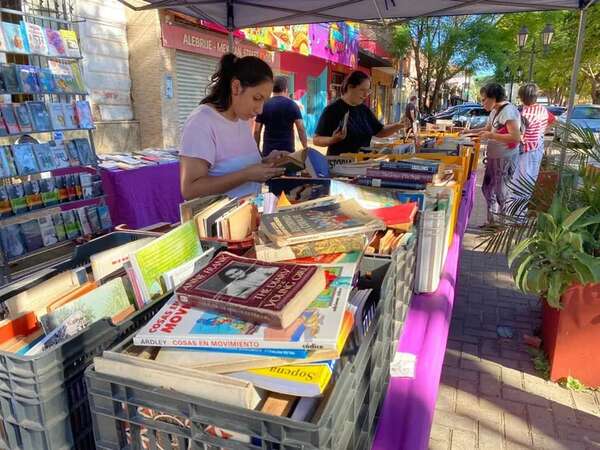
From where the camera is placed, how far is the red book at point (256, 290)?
86 centimetres

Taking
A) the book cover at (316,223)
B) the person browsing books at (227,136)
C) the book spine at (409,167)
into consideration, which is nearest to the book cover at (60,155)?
the person browsing books at (227,136)

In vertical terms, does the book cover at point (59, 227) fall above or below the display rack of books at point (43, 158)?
below

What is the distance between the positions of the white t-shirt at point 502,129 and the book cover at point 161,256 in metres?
4.95

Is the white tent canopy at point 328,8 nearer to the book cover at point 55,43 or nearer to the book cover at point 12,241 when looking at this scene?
the book cover at point 55,43

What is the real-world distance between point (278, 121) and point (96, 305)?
4.77 meters

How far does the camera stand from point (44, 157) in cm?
457

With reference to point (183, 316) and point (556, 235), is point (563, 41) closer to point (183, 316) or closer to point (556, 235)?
point (556, 235)

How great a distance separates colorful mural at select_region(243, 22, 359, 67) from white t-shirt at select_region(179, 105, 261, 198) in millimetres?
8081

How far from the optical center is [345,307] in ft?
3.05

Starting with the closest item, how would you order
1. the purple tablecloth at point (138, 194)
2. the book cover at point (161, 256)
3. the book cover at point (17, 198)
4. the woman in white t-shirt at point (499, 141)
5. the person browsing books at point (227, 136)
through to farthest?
the book cover at point (161, 256) < the person browsing books at point (227, 136) < the book cover at point (17, 198) < the purple tablecloth at point (138, 194) < the woman in white t-shirt at point (499, 141)

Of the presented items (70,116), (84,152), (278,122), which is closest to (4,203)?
(84,152)

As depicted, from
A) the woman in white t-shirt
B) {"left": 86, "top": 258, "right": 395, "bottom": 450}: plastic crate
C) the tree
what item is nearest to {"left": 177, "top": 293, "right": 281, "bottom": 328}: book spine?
{"left": 86, "top": 258, "right": 395, "bottom": 450}: plastic crate

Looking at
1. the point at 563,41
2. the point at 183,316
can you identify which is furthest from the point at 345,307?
the point at 563,41

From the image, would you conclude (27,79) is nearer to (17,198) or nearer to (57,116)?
(57,116)
